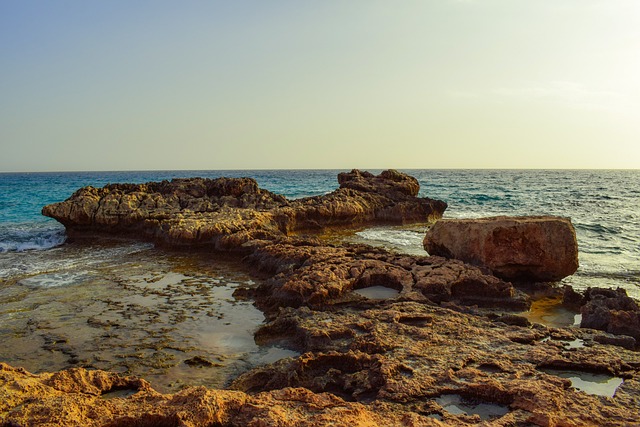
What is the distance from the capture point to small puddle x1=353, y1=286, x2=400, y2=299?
6.32m

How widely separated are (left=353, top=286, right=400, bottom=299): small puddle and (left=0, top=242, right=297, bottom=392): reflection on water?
157 centimetres

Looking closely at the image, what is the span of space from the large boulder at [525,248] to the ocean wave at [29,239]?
11.3 m

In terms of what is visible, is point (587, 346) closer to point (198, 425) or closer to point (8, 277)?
point (198, 425)

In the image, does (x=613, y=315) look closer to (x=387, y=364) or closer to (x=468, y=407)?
(x=468, y=407)

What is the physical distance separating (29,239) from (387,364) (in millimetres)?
13314

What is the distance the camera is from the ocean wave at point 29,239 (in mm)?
12372

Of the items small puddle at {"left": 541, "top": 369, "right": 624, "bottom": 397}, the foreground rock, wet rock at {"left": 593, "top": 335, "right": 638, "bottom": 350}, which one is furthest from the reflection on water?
wet rock at {"left": 593, "top": 335, "right": 638, "bottom": 350}

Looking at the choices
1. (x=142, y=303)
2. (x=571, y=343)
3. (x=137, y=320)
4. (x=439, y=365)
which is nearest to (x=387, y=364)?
(x=439, y=365)

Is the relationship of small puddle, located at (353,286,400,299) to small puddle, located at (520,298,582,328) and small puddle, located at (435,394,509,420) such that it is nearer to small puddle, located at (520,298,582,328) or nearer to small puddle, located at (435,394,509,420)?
small puddle, located at (520,298,582,328)

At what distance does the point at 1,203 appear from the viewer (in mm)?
25938

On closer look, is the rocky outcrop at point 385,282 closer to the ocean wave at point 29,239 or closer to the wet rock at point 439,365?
the wet rock at point 439,365

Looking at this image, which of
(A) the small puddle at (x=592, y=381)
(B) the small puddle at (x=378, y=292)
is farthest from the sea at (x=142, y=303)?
(A) the small puddle at (x=592, y=381)

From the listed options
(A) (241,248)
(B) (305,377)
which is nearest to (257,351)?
(B) (305,377)

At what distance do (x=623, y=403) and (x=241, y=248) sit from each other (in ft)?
26.1
